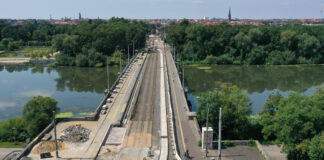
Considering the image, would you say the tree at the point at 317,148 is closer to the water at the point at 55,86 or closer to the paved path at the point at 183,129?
the paved path at the point at 183,129

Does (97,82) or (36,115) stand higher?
(36,115)

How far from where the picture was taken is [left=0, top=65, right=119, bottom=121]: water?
147 ft

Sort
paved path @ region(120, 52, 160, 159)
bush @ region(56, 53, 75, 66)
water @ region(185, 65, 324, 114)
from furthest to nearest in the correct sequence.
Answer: bush @ region(56, 53, 75, 66) → water @ region(185, 65, 324, 114) → paved path @ region(120, 52, 160, 159)

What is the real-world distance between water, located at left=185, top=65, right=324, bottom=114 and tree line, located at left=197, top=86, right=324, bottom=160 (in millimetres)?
15282

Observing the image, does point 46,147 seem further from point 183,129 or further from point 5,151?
point 183,129

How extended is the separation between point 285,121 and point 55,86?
48.2 metres

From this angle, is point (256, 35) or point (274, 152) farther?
point (256, 35)

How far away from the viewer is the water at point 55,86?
4475cm

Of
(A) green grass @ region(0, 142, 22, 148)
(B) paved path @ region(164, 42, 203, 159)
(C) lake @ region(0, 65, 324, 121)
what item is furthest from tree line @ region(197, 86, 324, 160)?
(A) green grass @ region(0, 142, 22, 148)

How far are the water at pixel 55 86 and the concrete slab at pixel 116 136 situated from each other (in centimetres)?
1543

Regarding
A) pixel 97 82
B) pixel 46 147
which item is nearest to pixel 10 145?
pixel 46 147

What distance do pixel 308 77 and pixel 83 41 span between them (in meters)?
62.3

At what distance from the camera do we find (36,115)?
29.3 m

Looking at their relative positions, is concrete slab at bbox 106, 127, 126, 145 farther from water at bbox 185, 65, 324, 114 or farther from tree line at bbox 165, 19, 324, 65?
tree line at bbox 165, 19, 324, 65
